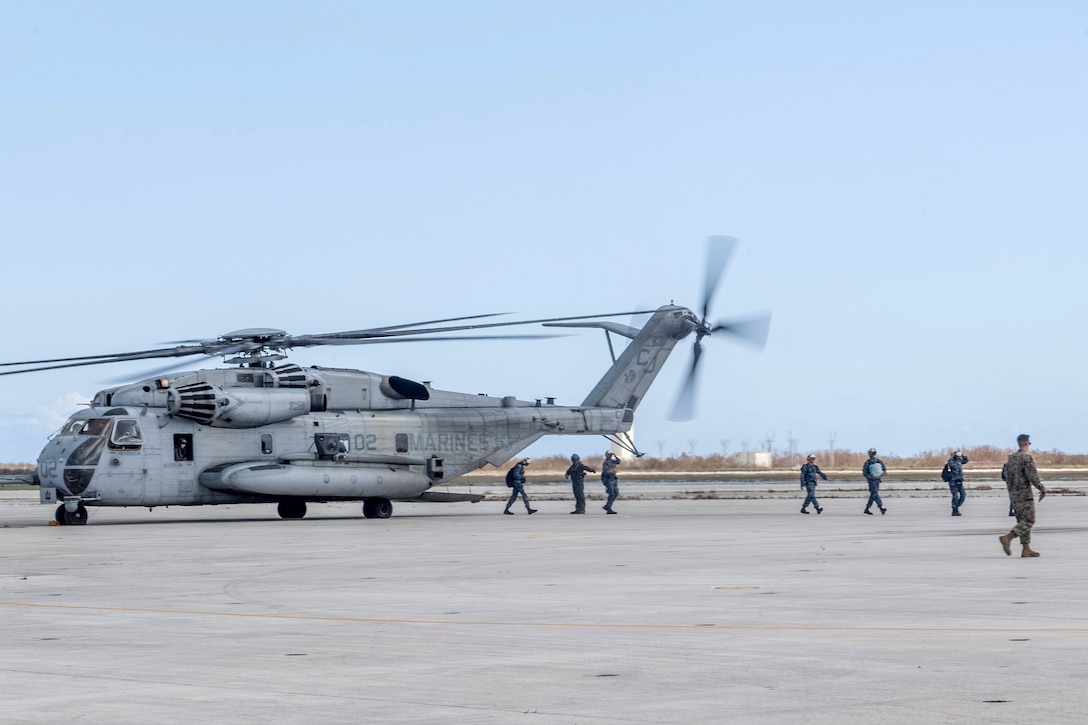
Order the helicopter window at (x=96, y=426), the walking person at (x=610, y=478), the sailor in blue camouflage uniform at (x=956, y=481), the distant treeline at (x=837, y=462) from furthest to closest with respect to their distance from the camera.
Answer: the distant treeline at (x=837, y=462)
the walking person at (x=610, y=478)
the sailor in blue camouflage uniform at (x=956, y=481)
the helicopter window at (x=96, y=426)

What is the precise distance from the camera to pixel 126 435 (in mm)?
33906

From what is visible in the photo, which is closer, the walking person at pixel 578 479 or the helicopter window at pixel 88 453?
the helicopter window at pixel 88 453

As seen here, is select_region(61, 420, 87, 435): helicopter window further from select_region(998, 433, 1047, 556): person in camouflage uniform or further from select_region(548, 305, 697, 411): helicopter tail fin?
select_region(998, 433, 1047, 556): person in camouflage uniform

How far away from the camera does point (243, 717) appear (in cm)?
812

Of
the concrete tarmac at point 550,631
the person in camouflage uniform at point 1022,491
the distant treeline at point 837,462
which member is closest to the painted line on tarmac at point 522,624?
the concrete tarmac at point 550,631

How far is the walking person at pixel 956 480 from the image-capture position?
36000 mm

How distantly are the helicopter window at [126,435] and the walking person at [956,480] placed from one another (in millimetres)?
19861

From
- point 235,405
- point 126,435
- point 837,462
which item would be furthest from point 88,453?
point 837,462

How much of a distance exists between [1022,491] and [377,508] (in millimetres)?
21349

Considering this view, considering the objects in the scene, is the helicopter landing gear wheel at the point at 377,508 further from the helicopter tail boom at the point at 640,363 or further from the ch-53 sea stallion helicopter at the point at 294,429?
the helicopter tail boom at the point at 640,363

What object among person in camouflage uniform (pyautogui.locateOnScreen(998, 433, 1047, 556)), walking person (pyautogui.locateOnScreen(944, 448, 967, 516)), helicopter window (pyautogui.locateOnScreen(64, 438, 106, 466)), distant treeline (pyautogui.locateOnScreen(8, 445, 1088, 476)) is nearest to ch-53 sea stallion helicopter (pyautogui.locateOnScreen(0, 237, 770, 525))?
helicopter window (pyautogui.locateOnScreen(64, 438, 106, 466))

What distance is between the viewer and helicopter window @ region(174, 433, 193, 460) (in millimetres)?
34812

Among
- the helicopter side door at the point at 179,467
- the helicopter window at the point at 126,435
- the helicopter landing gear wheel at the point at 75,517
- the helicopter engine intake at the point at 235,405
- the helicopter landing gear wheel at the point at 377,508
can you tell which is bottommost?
the helicopter landing gear wheel at the point at 377,508

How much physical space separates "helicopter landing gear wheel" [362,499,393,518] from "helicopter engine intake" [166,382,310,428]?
3.46 m
